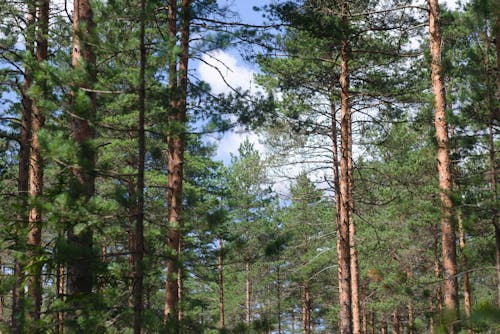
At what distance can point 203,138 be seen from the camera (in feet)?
23.1

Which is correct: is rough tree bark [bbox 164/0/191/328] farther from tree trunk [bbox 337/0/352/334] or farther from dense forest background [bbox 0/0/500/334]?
tree trunk [bbox 337/0/352/334]

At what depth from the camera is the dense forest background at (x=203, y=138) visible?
5164 mm

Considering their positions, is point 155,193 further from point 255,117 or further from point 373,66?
point 255,117

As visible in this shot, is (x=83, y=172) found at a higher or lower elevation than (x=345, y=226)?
higher

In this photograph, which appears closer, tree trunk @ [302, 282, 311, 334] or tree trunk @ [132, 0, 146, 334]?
tree trunk @ [132, 0, 146, 334]

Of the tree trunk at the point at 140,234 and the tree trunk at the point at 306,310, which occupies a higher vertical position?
the tree trunk at the point at 140,234

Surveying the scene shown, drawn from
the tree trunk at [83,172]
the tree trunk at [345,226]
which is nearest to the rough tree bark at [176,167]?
the tree trunk at [83,172]

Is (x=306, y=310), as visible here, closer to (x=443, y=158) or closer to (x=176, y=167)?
(x=443, y=158)

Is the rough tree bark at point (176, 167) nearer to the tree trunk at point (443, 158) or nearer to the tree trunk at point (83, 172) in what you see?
the tree trunk at point (83, 172)

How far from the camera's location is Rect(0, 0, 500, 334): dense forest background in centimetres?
516

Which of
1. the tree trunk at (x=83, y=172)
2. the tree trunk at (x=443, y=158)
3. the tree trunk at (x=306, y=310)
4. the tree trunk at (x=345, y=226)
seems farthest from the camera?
the tree trunk at (x=306, y=310)

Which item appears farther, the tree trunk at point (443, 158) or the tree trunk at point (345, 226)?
the tree trunk at point (345, 226)

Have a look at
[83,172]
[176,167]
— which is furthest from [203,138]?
[83,172]

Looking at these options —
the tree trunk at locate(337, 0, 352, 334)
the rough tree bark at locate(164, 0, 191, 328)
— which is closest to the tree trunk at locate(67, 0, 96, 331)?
the rough tree bark at locate(164, 0, 191, 328)
